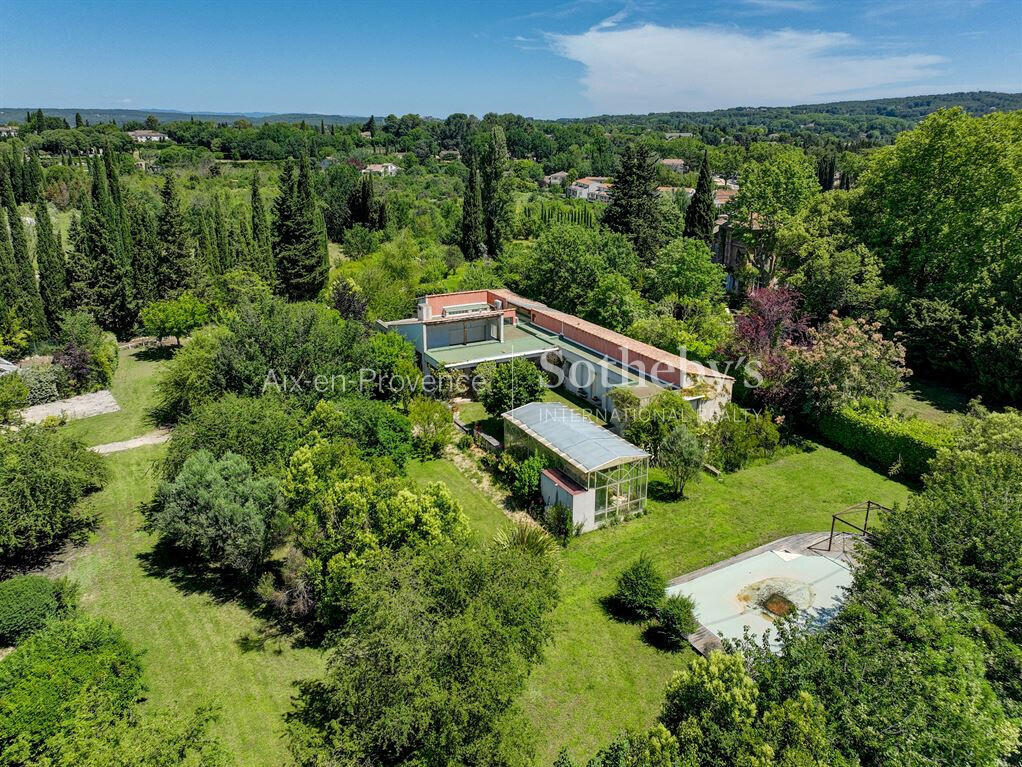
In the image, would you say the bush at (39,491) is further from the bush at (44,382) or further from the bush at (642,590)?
the bush at (642,590)

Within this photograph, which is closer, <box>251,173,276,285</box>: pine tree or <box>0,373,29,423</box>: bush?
<box>0,373,29,423</box>: bush

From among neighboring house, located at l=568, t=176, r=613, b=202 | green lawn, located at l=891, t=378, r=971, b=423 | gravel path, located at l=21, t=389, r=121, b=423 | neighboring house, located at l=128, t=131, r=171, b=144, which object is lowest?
gravel path, located at l=21, t=389, r=121, b=423

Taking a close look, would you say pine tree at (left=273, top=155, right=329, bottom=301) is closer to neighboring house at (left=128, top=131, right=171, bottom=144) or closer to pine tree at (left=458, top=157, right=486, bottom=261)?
pine tree at (left=458, top=157, right=486, bottom=261)

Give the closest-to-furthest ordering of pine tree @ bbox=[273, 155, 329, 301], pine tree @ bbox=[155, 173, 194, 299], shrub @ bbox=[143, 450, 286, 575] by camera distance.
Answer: shrub @ bbox=[143, 450, 286, 575]
pine tree @ bbox=[155, 173, 194, 299]
pine tree @ bbox=[273, 155, 329, 301]

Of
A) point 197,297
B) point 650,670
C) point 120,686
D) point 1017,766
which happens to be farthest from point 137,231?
point 1017,766

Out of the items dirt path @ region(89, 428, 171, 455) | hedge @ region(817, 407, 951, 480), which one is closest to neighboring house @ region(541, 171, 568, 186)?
hedge @ region(817, 407, 951, 480)

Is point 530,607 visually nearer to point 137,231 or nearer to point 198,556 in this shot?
point 198,556
